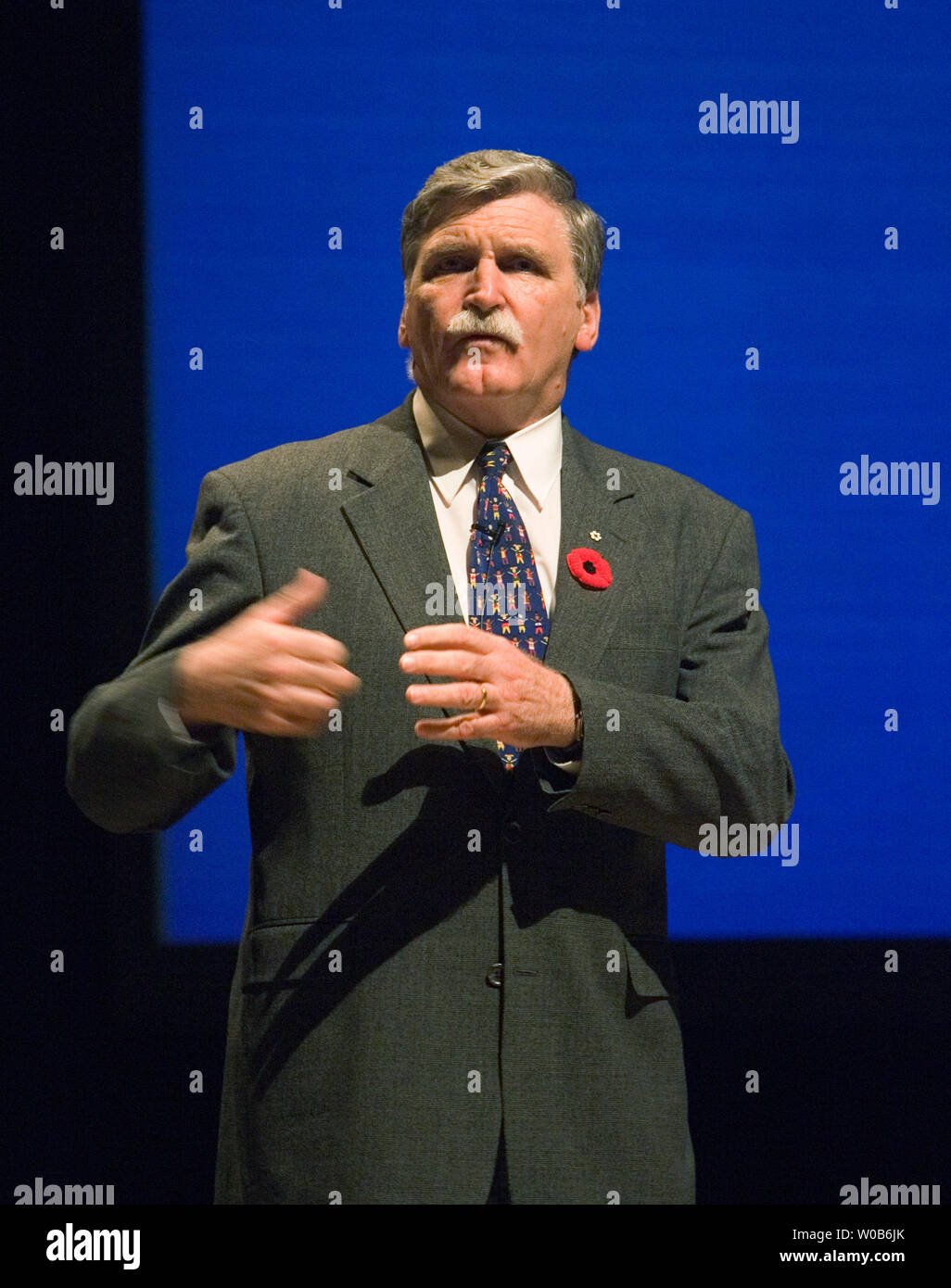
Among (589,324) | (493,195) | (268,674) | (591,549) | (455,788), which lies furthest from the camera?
(589,324)

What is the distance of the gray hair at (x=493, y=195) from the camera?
203 centimetres

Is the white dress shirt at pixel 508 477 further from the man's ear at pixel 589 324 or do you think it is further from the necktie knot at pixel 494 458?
the man's ear at pixel 589 324

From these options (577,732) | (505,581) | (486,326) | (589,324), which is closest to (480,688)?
(577,732)

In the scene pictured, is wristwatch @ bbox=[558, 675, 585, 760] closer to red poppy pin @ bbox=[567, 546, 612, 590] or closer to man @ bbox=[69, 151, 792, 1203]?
man @ bbox=[69, 151, 792, 1203]

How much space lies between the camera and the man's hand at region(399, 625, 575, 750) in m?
1.57

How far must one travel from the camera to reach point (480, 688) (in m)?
1.60

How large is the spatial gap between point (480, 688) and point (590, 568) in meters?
0.35

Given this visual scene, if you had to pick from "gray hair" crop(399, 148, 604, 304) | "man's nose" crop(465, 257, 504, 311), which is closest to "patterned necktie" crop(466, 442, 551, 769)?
"man's nose" crop(465, 257, 504, 311)

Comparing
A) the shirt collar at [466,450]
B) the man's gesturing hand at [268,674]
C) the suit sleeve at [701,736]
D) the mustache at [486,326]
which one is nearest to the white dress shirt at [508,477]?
A: the shirt collar at [466,450]

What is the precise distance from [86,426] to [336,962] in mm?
1223

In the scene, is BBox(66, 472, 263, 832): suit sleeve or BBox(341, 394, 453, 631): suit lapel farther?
BBox(341, 394, 453, 631): suit lapel

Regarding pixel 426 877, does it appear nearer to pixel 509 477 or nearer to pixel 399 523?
pixel 399 523

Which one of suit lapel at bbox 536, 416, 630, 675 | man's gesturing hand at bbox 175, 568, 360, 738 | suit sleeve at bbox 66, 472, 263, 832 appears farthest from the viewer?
suit lapel at bbox 536, 416, 630, 675

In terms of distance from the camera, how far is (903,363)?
8.70ft
